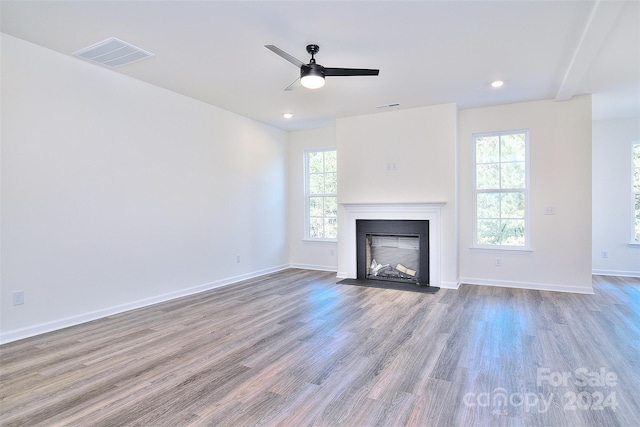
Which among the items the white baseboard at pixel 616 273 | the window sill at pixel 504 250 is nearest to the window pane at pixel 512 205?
the window sill at pixel 504 250

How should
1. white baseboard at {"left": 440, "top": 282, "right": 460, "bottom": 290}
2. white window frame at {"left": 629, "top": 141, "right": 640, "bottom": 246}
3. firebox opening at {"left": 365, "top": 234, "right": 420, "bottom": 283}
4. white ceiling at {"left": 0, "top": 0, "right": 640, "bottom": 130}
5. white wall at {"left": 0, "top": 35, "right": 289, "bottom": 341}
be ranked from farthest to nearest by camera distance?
Answer: white window frame at {"left": 629, "top": 141, "right": 640, "bottom": 246}, firebox opening at {"left": 365, "top": 234, "right": 420, "bottom": 283}, white baseboard at {"left": 440, "top": 282, "right": 460, "bottom": 290}, white wall at {"left": 0, "top": 35, "right": 289, "bottom": 341}, white ceiling at {"left": 0, "top": 0, "right": 640, "bottom": 130}

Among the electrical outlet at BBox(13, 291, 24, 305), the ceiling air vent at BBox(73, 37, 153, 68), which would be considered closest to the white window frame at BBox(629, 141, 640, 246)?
the ceiling air vent at BBox(73, 37, 153, 68)

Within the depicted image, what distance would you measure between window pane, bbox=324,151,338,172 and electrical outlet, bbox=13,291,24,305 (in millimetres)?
4872

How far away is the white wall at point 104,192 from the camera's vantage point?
3117 millimetres

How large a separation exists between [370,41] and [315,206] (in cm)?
398

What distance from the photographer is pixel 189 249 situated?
475 centimetres

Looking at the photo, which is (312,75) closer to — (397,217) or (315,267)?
(397,217)

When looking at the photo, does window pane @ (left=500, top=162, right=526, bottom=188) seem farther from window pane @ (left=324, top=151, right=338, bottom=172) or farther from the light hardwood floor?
window pane @ (left=324, top=151, right=338, bottom=172)

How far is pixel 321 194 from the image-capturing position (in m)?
6.72

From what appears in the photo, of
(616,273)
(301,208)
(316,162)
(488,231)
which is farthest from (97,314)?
(616,273)

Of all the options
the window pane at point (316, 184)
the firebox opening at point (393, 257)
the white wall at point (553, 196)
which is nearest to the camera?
the white wall at point (553, 196)

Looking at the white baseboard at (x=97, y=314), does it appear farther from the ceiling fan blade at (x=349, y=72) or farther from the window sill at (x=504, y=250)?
the window sill at (x=504, y=250)

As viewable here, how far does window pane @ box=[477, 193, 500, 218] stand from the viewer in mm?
5324

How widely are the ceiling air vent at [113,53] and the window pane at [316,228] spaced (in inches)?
164
